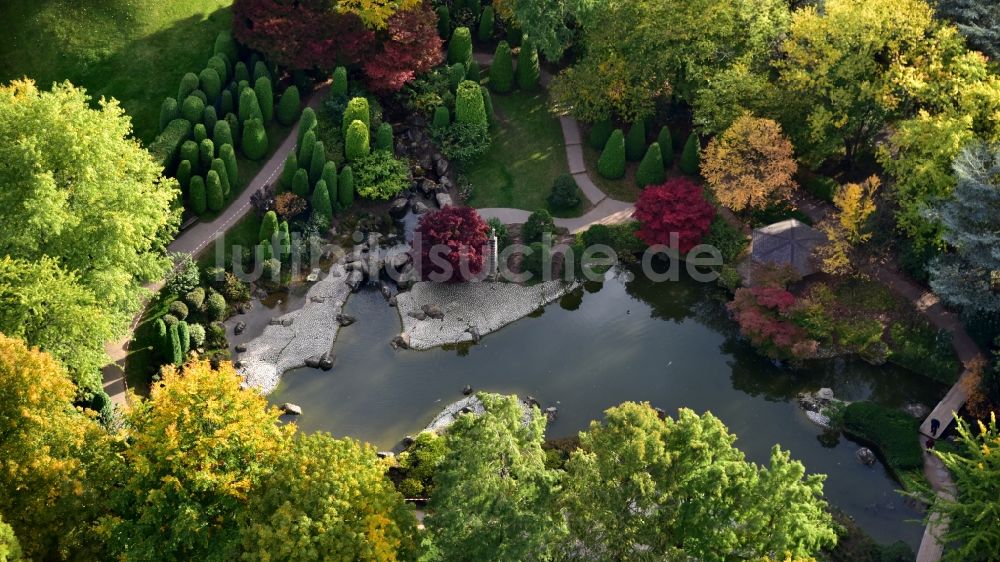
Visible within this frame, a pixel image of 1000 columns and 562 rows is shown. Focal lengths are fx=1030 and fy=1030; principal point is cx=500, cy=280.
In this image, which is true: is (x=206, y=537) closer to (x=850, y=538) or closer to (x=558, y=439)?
(x=558, y=439)

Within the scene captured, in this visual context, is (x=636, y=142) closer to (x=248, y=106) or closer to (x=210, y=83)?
(x=248, y=106)

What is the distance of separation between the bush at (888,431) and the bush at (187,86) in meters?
37.3

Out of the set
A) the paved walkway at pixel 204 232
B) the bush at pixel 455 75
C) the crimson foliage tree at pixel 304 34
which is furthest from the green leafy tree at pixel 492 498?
the crimson foliage tree at pixel 304 34

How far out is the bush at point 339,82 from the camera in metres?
57.6

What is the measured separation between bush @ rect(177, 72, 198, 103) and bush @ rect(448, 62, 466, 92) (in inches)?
558

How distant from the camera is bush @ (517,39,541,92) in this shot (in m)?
60.8

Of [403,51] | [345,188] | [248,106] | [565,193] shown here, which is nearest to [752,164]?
[565,193]

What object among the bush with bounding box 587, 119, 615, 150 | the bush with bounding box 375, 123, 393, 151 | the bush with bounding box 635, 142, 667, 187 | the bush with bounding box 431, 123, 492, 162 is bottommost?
the bush with bounding box 635, 142, 667, 187

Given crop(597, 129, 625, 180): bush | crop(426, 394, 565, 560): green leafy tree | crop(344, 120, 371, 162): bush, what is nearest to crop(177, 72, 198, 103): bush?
crop(344, 120, 371, 162): bush

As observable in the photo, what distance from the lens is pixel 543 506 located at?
33750 millimetres

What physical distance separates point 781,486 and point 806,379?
15651 millimetres

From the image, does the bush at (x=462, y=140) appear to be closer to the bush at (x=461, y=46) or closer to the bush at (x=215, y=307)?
the bush at (x=461, y=46)

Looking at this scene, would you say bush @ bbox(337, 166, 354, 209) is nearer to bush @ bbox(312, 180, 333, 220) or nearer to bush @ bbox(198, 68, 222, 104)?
bush @ bbox(312, 180, 333, 220)

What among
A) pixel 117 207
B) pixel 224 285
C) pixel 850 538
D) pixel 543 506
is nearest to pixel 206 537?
pixel 543 506
